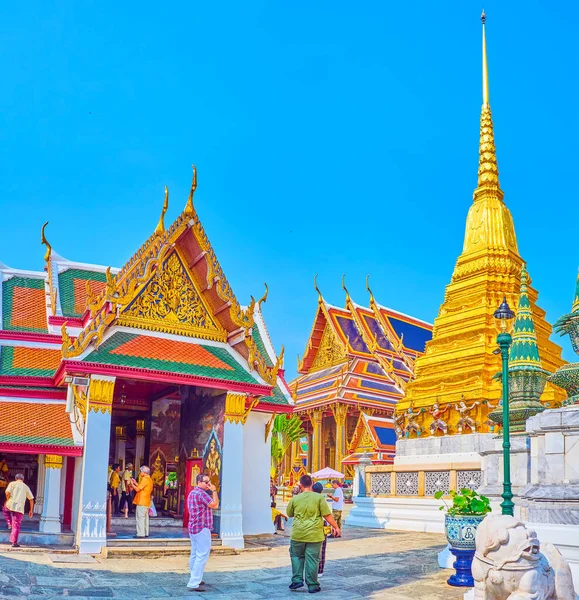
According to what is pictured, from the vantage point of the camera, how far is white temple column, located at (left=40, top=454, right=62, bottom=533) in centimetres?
1195

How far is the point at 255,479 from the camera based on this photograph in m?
14.2

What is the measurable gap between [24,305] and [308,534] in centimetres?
959

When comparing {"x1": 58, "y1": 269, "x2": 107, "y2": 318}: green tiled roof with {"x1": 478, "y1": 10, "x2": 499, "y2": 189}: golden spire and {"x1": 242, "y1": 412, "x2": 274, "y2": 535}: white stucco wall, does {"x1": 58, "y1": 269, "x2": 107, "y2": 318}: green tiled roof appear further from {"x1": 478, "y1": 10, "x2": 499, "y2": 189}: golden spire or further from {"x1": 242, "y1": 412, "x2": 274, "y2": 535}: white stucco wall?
{"x1": 478, "y1": 10, "x2": 499, "y2": 189}: golden spire

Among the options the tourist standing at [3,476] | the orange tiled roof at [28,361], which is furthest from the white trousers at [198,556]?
the tourist standing at [3,476]

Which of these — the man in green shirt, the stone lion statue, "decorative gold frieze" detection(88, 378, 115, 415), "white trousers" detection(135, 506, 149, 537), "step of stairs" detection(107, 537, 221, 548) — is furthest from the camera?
"white trousers" detection(135, 506, 149, 537)

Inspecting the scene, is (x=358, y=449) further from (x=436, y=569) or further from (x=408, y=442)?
(x=436, y=569)

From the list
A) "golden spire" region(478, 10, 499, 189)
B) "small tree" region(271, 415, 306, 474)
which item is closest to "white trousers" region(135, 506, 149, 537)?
"golden spire" region(478, 10, 499, 189)

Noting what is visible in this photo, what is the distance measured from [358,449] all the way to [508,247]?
10.7m

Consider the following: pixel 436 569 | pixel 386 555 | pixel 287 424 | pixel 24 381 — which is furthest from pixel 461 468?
pixel 287 424

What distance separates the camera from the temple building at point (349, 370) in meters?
34.3

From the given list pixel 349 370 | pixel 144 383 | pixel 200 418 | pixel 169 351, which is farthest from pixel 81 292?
pixel 349 370

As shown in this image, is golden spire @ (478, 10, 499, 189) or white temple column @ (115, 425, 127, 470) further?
golden spire @ (478, 10, 499, 189)

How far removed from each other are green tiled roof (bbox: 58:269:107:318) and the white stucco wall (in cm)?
430

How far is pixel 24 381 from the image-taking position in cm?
1302
